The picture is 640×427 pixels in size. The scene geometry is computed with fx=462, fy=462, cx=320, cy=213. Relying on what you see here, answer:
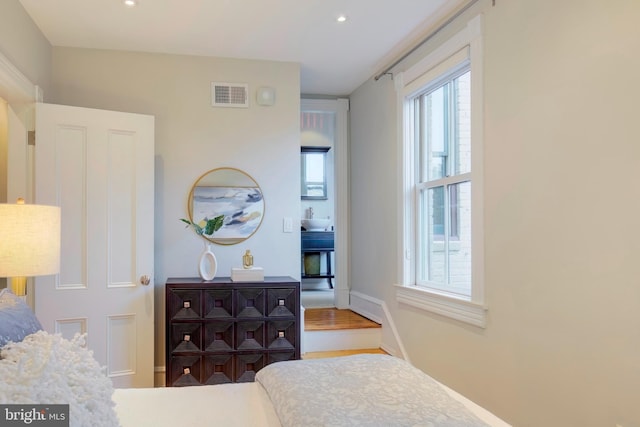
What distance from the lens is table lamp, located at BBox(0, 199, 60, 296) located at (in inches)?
79.2

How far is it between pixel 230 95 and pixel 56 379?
3.20m

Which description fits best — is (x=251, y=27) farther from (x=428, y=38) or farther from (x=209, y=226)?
(x=209, y=226)

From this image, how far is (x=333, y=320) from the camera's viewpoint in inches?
173

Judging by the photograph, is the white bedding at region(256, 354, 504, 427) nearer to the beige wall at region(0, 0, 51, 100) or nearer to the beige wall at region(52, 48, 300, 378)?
the beige wall at region(52, 48, 300, 378)

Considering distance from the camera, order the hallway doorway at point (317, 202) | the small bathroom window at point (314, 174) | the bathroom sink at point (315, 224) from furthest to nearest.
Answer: the small bathroom window at point (314, 174)
the bathroom sink at point (315, 224)
the hallway doorway at point (317, 202)

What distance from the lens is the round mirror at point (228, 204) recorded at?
3.78 meters

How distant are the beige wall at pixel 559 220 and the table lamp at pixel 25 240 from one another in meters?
2.28

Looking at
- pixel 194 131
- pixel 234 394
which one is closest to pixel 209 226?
pixel 194 131

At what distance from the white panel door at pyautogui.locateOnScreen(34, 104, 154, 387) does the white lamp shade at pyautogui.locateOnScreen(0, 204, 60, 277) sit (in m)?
1.16

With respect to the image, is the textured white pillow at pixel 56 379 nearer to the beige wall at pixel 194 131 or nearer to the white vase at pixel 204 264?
the white vase at pixel 204 264

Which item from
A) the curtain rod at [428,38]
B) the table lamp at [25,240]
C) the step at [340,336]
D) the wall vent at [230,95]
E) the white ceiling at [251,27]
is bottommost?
the step at [340,336]

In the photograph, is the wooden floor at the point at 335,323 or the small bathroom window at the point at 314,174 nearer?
the wooden floor at the point at 335,323

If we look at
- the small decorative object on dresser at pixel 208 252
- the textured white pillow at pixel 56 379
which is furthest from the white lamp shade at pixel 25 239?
the small decorative object on dresser at pixel 208 252

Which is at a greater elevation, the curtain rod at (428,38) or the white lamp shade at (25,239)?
the curtain rod at (428,38)
